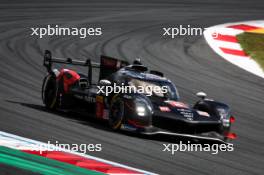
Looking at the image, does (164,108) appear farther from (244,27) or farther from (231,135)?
(244,27)

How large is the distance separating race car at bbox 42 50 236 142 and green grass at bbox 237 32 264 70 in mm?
6482

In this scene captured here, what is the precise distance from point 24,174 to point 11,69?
888cm

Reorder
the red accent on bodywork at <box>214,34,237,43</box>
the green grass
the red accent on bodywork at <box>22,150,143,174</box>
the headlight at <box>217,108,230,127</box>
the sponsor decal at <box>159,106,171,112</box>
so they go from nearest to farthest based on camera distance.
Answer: the red accent on bodywork at <box>22,150,143,174</box> < the sponsor decal at <box>159,106,171,112</box> < the headlight at <box>217,108,230,127</box> < the green grass < the red accent on bodywork at <box>214,34,237,43</box>

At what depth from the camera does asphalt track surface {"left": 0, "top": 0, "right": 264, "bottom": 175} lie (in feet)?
38.9

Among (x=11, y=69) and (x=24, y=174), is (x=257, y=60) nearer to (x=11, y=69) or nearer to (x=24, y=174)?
(x=11, y=69)

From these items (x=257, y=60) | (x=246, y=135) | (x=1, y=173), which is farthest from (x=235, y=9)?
(x=1, y=173)

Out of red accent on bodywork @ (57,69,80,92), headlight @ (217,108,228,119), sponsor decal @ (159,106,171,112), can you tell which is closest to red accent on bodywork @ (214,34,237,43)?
red accent on bodywork @ (57,69,80,92)

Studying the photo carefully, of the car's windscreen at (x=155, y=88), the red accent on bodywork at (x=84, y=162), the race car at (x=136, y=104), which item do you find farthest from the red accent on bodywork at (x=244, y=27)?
the red accent on bodywork at (x=84, y=162)

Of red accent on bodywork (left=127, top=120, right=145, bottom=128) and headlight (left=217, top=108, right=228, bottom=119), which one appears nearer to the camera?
red accent on bodywork (left=127, top=120, right=145, bottom=128)

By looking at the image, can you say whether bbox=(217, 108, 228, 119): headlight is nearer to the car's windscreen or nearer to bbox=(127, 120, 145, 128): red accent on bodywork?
the car's windscreen

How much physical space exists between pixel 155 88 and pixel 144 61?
6609 mm

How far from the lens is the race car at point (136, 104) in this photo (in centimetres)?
1268

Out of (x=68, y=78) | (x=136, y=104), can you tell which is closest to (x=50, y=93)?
(x=68, y=78)

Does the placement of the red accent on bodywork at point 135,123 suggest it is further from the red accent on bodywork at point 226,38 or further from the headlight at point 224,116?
the red accent on bodywork at point 226,38
